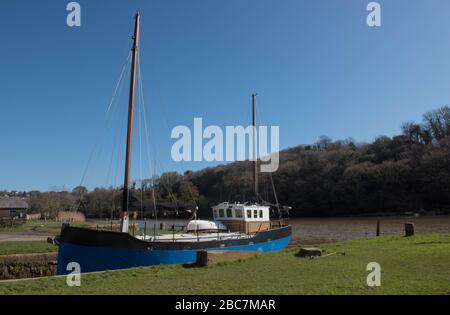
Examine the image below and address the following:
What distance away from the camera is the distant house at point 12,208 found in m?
77.3

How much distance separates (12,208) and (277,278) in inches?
3058

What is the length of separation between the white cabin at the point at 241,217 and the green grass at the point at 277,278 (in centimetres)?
1034

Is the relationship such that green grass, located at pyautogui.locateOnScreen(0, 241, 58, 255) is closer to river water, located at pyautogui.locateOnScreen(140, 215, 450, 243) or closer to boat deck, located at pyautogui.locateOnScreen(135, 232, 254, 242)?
boat deck, located at pyautogui.locateOnScreen(135, 232, 254, 242)

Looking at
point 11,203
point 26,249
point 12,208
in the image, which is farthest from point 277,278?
point 11,203

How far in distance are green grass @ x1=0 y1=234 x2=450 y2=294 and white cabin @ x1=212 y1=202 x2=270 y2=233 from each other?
1034 cm

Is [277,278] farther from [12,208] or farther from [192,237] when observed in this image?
[12,208]

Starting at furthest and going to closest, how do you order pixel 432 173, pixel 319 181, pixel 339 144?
pixel 339 144 < pixel 319 181 < pixel 432 173

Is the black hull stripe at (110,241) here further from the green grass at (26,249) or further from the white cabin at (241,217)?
the green grass at (26,249)

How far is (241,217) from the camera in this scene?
28516mm

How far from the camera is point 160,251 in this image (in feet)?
67.1
